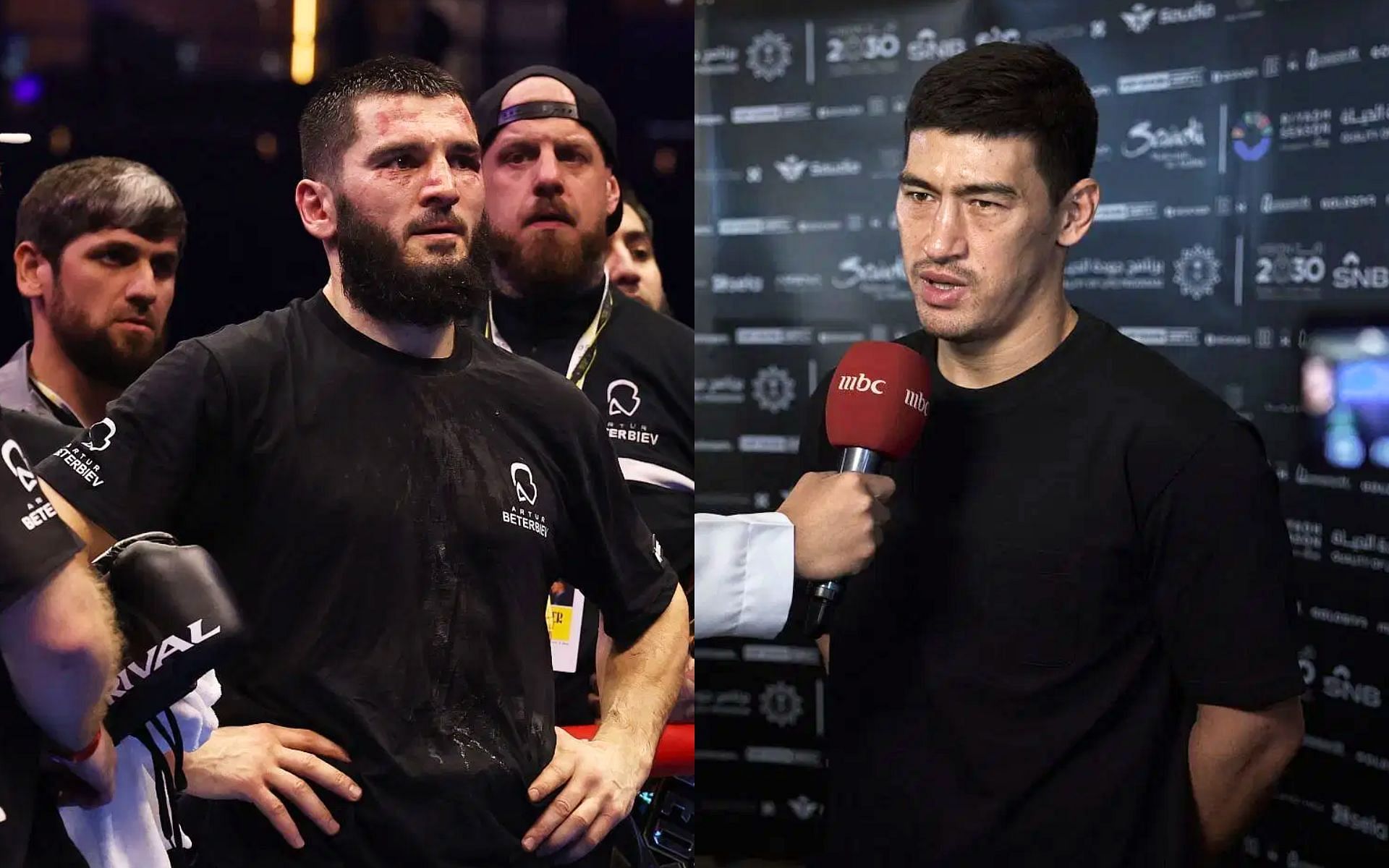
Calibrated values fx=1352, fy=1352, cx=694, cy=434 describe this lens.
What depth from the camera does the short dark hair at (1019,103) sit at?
6.51 feet

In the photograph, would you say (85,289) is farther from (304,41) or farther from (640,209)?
(640,209)

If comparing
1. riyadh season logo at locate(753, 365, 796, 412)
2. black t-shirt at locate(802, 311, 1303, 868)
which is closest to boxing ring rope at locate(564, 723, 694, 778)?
black t-shirt at locate(802, 311, 1303, 868)

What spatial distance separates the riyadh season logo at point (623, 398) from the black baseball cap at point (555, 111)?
22 centimetres

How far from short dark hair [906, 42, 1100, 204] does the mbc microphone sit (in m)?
0.37

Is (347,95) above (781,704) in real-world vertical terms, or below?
above

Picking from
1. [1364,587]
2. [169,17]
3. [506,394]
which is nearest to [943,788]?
[506,394]

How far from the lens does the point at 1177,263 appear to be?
147 inches

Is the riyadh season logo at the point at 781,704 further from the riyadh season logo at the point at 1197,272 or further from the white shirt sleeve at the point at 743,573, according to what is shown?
the white shirt sleeve at the point at 743,573

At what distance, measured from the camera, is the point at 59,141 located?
1.70 metres

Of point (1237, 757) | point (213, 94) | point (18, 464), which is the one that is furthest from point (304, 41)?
point (1237, 757)

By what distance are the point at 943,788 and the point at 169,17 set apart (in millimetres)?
1520

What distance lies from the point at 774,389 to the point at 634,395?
8.44 ft

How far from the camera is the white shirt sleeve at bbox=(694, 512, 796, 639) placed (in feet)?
6.54

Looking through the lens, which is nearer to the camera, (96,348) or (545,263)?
(96,348)
